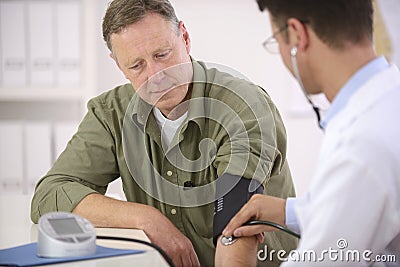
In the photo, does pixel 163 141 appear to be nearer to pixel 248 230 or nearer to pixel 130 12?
pixel 130 12

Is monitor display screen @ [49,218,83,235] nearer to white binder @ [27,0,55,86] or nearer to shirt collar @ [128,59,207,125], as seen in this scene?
shirt collar @ [128,59,207,125]

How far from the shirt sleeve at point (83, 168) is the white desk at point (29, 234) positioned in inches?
2.5

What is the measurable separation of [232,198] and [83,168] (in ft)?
1.34

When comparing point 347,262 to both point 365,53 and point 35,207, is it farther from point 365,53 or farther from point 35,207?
point 35,207

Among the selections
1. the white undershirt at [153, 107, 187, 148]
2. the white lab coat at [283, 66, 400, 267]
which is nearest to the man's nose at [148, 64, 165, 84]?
the white undershirt at [153, 107, 187, 148]

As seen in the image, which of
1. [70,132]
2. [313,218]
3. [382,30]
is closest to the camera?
[313,218]

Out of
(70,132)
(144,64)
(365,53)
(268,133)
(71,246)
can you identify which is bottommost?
(70,132)

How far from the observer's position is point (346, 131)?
3.11 feet

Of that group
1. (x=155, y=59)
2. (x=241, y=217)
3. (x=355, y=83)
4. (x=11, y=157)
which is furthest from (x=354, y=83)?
(x=11, y=157)

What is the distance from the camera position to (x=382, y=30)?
9.42ft

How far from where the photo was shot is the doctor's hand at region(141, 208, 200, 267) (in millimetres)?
1370

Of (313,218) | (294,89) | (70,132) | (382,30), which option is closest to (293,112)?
(294,89)

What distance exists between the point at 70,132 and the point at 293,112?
3.11 ft

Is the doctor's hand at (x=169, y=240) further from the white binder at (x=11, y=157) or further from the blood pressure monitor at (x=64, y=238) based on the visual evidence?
the white binder at (x=11, y=157)
